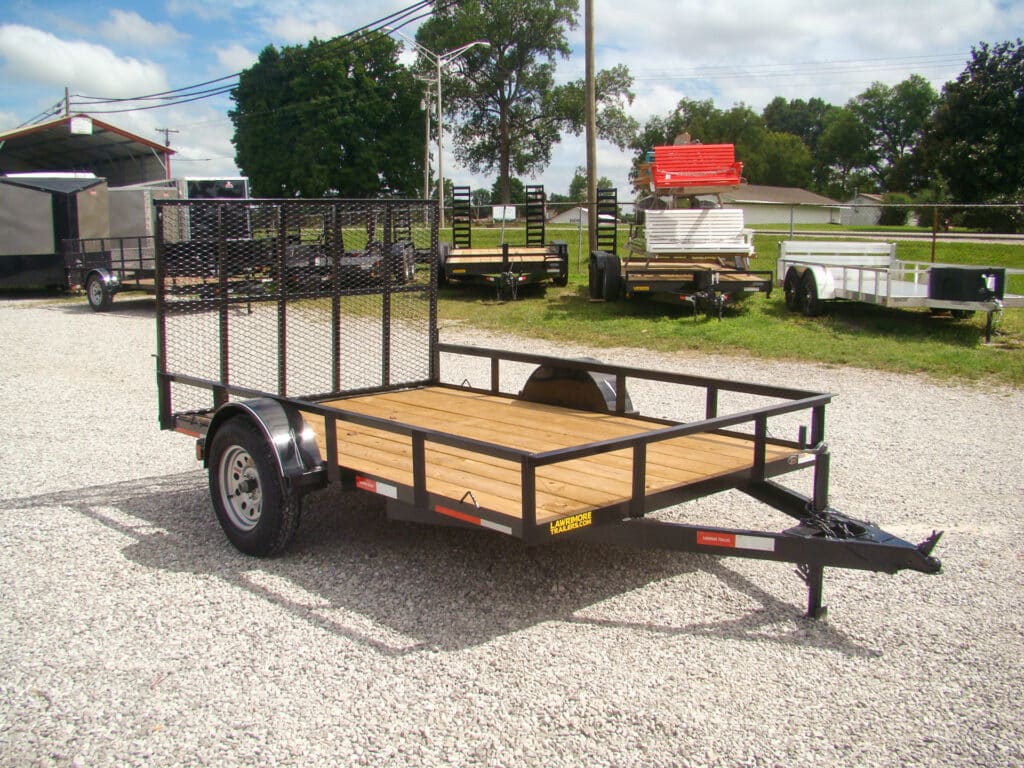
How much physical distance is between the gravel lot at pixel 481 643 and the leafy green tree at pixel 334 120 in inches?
2487

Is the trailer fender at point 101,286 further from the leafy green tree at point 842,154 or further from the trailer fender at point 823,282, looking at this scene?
the leafy green tree at point 842,154

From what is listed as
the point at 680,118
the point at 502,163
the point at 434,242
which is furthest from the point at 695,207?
the point at 680,118

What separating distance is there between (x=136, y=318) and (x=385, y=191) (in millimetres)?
50285

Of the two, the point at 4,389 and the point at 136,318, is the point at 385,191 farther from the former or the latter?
the point at 4,389

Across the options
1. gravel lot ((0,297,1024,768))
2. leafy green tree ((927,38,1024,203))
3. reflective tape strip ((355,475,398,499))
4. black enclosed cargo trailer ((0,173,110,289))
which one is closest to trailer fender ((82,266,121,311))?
black enclosed cargo trailer ((0,173,110,289))

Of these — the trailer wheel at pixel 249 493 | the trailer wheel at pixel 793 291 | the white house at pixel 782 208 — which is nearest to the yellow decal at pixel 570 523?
the trailer wheel at pixel 249 493

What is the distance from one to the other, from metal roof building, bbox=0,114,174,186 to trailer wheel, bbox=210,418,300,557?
1134 inches

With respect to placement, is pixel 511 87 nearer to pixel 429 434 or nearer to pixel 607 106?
pixel 607 106

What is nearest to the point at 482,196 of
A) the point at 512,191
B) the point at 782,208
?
the point at 512,191

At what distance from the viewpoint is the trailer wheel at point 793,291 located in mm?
15641

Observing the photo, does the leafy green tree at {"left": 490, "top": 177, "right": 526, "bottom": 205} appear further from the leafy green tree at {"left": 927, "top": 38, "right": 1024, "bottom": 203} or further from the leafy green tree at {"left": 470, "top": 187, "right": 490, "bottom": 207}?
the leafy green tree at {"left": 927, "top": 38, "right": 1024, "bottom": 203}

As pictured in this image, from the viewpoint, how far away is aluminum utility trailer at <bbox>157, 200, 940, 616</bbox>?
163 inches

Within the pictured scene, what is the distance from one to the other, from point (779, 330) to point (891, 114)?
97.6m

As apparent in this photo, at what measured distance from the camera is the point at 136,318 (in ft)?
61.7
